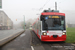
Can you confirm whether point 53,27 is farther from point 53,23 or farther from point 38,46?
point 38,46

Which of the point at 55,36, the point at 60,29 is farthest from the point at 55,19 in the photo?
the point at 55,36

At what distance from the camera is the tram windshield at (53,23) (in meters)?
8.59

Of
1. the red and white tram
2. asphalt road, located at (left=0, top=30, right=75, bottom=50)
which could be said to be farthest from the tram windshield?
asphalt road, located at (left=0, top=30, right=75, bottom=50)

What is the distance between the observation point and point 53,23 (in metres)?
8.63

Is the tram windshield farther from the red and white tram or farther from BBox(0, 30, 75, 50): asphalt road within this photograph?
BBox(0, 30, 75, 50): asphalt road

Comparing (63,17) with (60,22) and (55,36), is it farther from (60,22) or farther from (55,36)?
(55,36)

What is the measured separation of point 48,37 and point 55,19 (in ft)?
5.81

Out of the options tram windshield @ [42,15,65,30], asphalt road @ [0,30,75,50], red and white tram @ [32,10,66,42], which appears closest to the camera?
asphalt road @ [0,30,75,50]

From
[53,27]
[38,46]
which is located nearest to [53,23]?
→ [53,27]

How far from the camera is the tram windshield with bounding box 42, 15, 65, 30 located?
8.59 metres

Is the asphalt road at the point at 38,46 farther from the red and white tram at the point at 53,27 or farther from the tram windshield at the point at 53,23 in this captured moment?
the tram windshield at the point at 53,23

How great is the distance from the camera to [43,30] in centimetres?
859

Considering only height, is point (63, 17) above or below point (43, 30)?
above

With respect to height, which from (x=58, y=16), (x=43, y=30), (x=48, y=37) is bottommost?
(x=48, y=37)
